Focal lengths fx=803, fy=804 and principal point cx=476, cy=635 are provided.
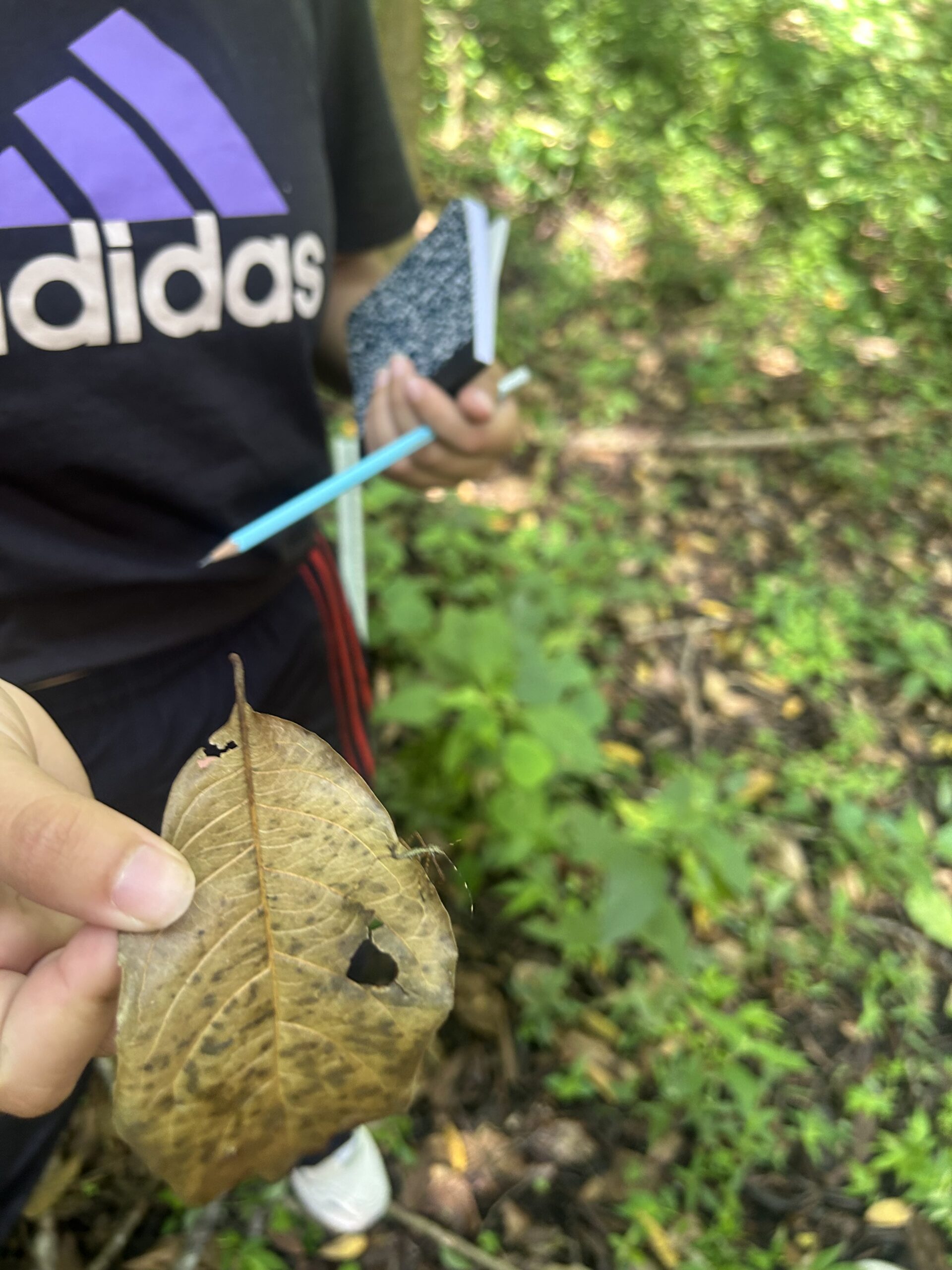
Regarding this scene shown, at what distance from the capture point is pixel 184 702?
2.92 ft

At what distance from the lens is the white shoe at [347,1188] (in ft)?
3.61

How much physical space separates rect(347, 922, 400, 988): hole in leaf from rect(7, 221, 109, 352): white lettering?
1.91ft

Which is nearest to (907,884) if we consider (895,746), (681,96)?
(895,746)

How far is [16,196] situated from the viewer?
67 cm

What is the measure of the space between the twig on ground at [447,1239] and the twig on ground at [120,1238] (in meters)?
0.35

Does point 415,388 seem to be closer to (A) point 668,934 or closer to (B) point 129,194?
(B) point 129,194

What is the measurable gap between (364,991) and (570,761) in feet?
3.00

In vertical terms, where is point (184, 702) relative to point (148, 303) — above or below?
below

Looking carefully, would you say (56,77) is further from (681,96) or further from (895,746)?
(681,96)

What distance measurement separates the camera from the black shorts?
80 cm

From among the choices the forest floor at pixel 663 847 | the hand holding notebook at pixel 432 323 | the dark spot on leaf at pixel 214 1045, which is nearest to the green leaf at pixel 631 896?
the forest floor at pixel 663 847

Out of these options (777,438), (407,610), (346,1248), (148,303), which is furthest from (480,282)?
(777,438)

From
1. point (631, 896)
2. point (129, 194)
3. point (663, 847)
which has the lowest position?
point (663, 847)

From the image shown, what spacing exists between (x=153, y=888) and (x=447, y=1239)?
1064mm
